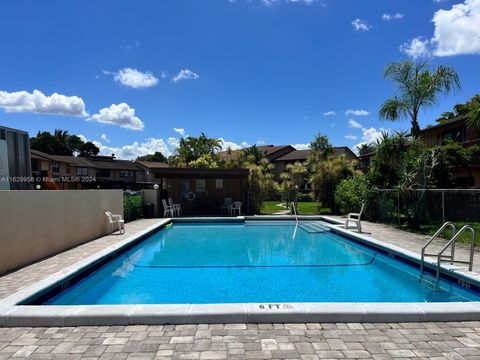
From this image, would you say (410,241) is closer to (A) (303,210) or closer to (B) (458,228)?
(B) (458,228)

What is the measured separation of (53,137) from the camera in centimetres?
6644

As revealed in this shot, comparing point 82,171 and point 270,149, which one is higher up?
point 270,149

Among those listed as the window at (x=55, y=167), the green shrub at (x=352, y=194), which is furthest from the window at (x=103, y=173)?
the green shrub at (x=352, y=194)

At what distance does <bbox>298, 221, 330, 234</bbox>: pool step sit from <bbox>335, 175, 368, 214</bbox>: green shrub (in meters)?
1.75

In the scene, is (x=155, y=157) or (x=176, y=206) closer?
(x=176, y=206)

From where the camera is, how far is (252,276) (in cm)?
766

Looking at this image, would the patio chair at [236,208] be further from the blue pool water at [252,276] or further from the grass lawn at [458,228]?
the grass lawn at [458,228]

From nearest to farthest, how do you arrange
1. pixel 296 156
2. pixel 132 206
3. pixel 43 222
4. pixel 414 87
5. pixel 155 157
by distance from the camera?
pixel 43 222 → pixel 132 206 → pixel 414 87 → pixel 296 156 → pixel 155 157

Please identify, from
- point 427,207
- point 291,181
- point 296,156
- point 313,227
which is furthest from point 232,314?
point 296,156

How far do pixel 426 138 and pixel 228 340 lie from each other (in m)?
27.5

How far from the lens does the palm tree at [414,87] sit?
675 inches

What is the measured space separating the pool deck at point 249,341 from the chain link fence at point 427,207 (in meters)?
9.54

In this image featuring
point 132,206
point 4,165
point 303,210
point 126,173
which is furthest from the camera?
point 126,173

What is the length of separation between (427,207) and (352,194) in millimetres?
4232
